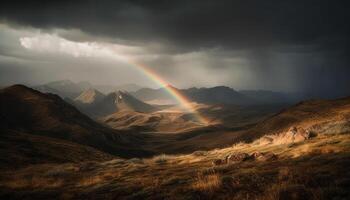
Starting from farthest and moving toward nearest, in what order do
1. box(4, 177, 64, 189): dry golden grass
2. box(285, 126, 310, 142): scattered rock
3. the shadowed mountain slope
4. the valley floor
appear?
1. the shadowed mountain slope
2. box(285, 126, 310, 142): scattered rock
3. box(4, 177, 64, 189): dry golden grass
4. the valley floor

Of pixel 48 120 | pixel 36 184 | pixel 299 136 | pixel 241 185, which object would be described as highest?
pixel 48 120

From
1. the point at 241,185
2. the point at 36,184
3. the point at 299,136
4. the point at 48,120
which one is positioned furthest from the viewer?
the point at 48,120

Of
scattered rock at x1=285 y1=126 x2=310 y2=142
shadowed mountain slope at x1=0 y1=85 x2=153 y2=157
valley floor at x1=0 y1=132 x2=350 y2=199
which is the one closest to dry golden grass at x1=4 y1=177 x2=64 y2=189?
valley floor at x1=0 y1=132 x2=350 y2=199

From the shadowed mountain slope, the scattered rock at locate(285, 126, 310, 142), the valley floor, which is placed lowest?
the valley floor

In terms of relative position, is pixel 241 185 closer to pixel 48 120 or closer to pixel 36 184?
pixel 36 184

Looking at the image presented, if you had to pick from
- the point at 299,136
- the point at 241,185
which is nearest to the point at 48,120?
the point at 299,136

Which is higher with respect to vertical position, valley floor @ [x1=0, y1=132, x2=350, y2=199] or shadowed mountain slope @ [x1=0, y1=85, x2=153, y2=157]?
shadowed mountain slope @ [x1=0, y1=85, x2=153, y2=157]

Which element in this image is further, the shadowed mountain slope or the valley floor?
the shadowed mountain slope

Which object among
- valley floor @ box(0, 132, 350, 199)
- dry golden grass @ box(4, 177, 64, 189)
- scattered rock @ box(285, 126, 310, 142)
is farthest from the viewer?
scattered rock @ box(285, 126, 310, 142)

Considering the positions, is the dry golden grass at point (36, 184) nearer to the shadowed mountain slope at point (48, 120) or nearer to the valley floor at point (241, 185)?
the valley floor at point (241, 185)

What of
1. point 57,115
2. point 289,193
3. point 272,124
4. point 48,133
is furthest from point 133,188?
point 57,115

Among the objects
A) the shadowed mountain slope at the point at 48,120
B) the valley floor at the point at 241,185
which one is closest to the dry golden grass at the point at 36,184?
the valley floor at the point at 241,185

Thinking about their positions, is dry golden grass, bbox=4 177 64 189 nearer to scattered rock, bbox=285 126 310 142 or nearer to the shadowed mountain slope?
scattered rock, bbox=285 126 310 142

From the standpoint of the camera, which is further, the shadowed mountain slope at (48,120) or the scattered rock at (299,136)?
the shadowed mountain slope at (48,120)
